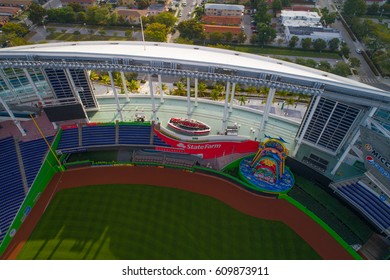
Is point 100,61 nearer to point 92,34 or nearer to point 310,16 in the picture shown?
point 92,34

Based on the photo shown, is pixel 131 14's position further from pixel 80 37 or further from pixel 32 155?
pixel 32 155

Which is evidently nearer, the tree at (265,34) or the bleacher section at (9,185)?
the bleacher section at (9,185)

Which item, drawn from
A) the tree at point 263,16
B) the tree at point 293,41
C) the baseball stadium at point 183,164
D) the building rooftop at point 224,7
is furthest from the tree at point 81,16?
the tree at point 293,41

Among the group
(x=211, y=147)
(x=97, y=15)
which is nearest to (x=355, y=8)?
(x=211, y=147)

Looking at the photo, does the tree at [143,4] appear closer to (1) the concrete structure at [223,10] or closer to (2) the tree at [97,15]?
(2) the tree at [97,15]

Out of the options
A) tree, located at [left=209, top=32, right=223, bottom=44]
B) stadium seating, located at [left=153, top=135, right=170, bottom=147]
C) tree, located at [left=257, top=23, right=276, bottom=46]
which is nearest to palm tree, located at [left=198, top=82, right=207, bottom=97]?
stadium seating, located at [left=153, top=135, right=170, bottom=147]

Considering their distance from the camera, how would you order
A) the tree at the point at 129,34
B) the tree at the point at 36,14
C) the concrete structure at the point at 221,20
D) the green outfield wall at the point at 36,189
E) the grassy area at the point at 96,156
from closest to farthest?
the green outfield wall at the point at 36,189 < the grassy area at the point at 96,156 < the tree at the point at 129,34 < the tree at the point at 36,14 < the concrete structure at the point at 221,20
